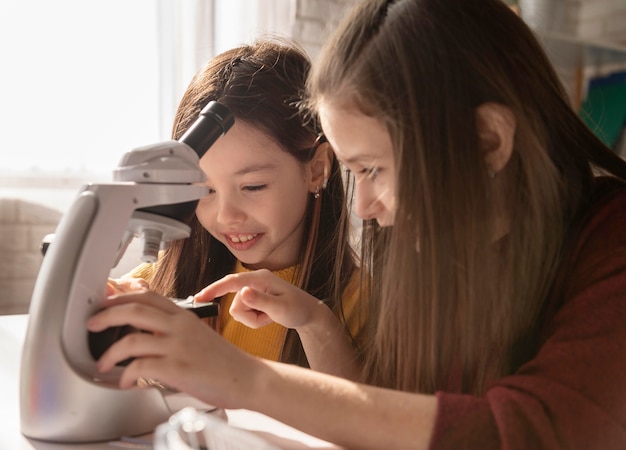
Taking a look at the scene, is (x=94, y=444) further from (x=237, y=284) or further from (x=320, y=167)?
(x=320, y=167)

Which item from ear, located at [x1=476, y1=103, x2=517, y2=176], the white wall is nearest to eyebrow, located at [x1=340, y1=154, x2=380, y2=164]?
ear, located at [x1=476, y1=103, x2=517, y2=176]

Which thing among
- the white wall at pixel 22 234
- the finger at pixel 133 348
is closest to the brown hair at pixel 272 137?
the finger at pixel 133 348

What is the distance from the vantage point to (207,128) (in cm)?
71

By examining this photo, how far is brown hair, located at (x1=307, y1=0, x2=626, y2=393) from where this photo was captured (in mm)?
659

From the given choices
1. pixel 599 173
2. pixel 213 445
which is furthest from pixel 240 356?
pixel 599 173

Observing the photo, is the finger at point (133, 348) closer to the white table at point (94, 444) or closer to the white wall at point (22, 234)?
the white table at point (94, 444)

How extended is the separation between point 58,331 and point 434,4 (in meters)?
0.48

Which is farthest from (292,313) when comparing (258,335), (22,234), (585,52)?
(585,52)

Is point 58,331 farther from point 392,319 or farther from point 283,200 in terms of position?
point 283,200

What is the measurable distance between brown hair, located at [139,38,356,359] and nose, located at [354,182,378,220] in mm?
301

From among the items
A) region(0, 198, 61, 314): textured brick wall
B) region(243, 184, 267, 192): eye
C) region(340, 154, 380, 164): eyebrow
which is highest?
region(340, 154, 380, 164): eyebrow

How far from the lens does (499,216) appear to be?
701 millimetres

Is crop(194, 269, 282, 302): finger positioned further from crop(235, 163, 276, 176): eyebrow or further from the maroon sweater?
the maroon sweater

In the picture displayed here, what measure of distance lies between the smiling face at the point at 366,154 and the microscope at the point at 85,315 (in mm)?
181
